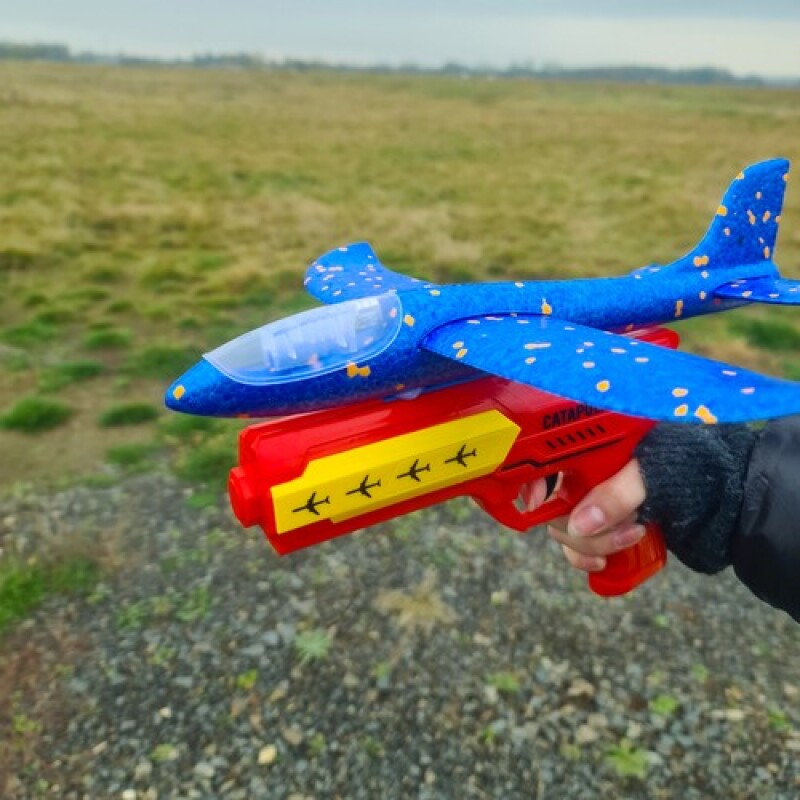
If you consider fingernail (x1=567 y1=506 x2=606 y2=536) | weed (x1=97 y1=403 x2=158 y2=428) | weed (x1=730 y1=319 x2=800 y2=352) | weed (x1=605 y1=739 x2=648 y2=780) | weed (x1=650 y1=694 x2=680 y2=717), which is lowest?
weed (x1=605 y1=739 x2=648 y2=780)

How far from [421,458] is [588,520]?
77 centimetres

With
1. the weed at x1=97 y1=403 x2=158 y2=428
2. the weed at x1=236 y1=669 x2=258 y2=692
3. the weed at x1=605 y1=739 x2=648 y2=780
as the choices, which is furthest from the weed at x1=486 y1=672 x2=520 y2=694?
the weed at x1=97 y1=403 x2=158 y2=428

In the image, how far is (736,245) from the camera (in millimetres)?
3701

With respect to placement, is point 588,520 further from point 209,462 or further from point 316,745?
point 209,462

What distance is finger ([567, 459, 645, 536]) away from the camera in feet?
8.68

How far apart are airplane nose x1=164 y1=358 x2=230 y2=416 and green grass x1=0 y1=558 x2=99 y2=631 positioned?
158 inches

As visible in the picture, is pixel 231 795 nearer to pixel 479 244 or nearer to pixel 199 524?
pixel 199 524

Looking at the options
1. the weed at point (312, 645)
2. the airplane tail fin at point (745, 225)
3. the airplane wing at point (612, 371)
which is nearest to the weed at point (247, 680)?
the weed at point (312, 645)

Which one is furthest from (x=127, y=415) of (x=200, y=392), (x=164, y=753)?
(x=200, y=392)

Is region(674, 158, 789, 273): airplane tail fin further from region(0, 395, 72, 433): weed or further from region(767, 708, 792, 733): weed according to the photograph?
region(0, 395, 72, 433): weed

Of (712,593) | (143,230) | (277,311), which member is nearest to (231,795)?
(712,593)

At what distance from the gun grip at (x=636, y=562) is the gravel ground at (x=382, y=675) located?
2170 millimetres

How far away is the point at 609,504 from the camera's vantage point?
2.64m

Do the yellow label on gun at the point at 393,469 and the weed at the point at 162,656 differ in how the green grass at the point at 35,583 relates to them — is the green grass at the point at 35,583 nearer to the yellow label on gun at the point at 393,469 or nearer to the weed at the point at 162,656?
the weed at the point at 162,656
